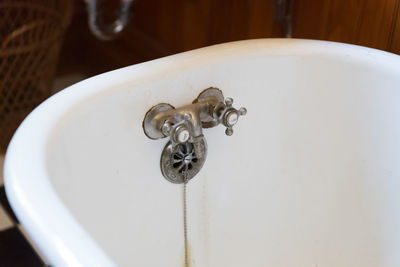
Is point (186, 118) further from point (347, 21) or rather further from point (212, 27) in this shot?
point (212, 27)

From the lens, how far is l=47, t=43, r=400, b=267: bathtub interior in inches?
36.5

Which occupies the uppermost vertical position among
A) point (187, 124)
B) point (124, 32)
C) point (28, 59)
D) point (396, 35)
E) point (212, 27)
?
point (124, 32)

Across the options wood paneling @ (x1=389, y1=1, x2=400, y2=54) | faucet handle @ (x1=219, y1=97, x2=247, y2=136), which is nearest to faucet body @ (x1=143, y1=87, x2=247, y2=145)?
faucet handle @ (x1=219, y1=97, x2=247, y2=136)

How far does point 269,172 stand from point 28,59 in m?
0.79

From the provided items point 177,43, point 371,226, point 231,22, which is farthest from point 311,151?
point 177,43

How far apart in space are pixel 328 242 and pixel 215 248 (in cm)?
23

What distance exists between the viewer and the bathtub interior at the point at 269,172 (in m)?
0.93

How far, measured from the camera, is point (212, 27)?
5.40 feet

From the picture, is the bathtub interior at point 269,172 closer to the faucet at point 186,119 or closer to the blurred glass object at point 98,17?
the faucet at point 186,119

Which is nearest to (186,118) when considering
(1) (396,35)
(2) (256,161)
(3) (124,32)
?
(2) (256,161)

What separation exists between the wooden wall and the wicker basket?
1.14 ft

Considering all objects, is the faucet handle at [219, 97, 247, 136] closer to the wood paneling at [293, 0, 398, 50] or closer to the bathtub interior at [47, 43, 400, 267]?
the bathtub interior at [47, 43, 400, 267]

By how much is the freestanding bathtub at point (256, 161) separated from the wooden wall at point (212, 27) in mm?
204

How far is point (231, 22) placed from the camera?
1.58 meters
